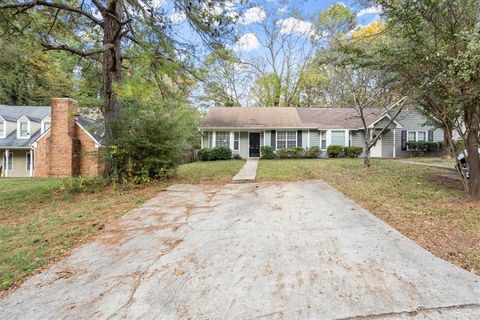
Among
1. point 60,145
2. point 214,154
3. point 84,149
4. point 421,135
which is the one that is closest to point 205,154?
point 214,154

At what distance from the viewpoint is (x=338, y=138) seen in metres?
22.5

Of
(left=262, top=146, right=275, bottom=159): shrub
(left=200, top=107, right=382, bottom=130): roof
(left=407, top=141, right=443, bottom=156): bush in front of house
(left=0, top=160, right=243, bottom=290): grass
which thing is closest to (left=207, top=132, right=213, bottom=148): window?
(left=200, top=107, right=382, bottom=130): roof

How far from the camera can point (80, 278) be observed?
135 inches

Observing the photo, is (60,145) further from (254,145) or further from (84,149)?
(254,145)

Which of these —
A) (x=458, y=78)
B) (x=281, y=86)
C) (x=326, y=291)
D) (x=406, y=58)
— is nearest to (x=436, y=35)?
(x=406, y=58)

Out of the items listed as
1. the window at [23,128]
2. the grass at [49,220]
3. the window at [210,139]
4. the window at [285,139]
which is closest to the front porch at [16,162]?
the window at [23,128]

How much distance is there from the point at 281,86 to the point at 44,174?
77.1 feet

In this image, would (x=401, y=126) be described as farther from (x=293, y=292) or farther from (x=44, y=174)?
(x=44, y=174)

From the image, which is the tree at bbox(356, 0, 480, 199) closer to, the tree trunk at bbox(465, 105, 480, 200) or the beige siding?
the tree trunk at bbox(465, 105, 480, 200)

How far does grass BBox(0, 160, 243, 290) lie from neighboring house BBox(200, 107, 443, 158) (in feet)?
40.6

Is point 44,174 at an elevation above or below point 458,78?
below

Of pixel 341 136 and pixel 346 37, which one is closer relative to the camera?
pixel 346 37

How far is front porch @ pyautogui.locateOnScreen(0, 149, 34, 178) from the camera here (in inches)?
880

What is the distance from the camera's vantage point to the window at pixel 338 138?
2248 cm
